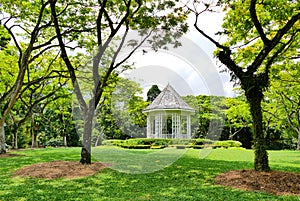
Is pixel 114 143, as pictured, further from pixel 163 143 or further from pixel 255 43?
pixel 255 43

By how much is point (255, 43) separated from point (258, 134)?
18.3 ft

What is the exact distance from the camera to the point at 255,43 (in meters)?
11.8

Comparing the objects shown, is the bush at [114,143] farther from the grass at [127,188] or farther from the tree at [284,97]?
the grass at [127,188]

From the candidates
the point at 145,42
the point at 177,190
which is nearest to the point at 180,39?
the point at 145,42

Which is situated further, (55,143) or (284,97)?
(55,143)

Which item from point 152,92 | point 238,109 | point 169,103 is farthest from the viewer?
point 152,92

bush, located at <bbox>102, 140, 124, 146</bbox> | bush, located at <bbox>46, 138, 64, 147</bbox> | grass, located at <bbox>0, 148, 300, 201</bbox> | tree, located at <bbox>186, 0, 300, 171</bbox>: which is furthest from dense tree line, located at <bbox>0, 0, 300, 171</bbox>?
bush, located at <bbox>46, 138, 64, 147</bbox>

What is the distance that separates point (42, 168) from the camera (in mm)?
8656

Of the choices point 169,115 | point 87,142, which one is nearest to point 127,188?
Result: point 87,142

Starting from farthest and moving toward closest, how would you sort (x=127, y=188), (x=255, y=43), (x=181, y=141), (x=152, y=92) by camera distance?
(x=152, y=92) < (x=181, y=141) < (x=255, y=43) < (x=127, y=188)

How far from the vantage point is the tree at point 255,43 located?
7723 mm

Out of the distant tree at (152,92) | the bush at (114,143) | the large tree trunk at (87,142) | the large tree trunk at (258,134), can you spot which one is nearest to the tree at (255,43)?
the large tree trunk at (258,134)

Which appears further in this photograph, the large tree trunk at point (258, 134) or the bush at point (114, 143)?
the bush at point (114, 143)

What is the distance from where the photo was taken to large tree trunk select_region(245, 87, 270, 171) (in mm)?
7588
